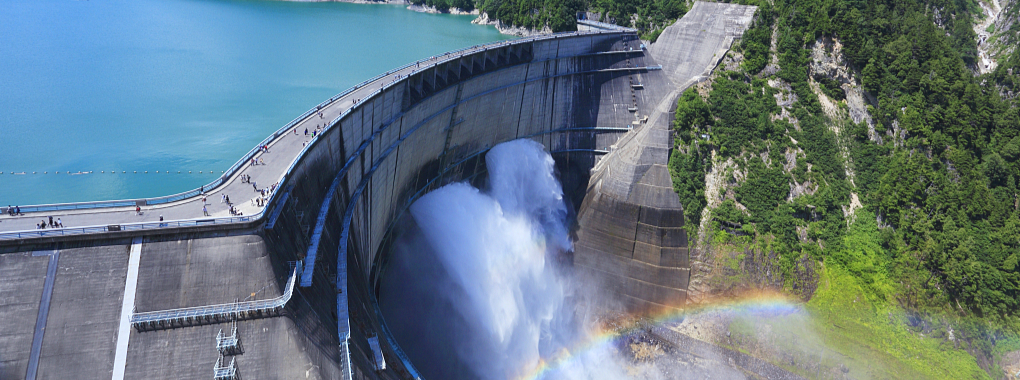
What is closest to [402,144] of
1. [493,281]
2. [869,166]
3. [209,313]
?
[493,281]

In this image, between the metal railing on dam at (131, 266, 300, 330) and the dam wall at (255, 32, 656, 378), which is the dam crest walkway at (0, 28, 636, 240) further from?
the metal railing on dam at (131, 266, 300, 330)

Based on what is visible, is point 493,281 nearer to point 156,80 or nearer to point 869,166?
point 869,166

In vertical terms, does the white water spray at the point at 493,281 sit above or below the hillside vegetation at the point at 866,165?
below

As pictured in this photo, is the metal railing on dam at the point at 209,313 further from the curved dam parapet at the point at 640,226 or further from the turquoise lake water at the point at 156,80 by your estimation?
the curved dam parapet at the point at 640,226

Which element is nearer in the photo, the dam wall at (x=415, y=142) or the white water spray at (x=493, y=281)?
the dam wall at (x=415, y=142)

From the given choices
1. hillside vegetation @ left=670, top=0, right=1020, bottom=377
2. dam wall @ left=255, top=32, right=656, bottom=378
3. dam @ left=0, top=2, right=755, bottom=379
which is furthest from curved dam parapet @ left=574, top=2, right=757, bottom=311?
dam wall @ left=255, top=32, right=656, bottom=378

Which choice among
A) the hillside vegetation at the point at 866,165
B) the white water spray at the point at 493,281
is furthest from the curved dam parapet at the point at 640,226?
the white water spray at the point at 493,281

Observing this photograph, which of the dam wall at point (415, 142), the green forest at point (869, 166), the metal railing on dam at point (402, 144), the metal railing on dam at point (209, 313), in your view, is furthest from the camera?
the green forest at point (869, 166)
